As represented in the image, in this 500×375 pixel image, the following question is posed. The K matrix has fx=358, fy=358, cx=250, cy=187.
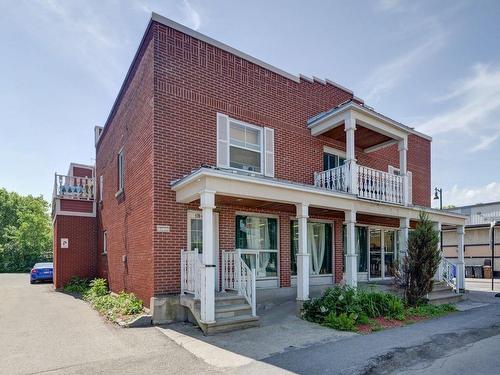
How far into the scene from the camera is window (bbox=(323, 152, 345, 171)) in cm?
1337

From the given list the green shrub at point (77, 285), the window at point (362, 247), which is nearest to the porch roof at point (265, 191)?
the window at point (362, 247)

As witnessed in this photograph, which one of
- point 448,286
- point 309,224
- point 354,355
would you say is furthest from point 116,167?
point 448,286

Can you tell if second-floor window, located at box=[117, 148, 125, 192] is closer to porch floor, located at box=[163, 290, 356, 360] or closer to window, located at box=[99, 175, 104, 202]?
window, located at box=[99, 175, 104, 202]

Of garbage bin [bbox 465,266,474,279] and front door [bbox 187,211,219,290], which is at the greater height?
front door [bbox 187,211,219,290]

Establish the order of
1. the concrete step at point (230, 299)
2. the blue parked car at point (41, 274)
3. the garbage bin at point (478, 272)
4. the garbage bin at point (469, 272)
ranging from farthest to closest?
the garbage bin at point (469, 272), the garbage bin at point (478, 272), the blue parked car at point (41, 274), the concrete step at point (230, 299)

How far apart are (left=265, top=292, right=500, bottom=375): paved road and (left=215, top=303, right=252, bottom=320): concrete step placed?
206 cm

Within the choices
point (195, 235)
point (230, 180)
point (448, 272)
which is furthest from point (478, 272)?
point (230, 180)

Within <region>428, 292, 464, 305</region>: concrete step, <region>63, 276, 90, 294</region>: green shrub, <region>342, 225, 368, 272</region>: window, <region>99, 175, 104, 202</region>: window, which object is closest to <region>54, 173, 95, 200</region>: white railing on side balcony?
<region>99, 175, 104, 202</region>: window

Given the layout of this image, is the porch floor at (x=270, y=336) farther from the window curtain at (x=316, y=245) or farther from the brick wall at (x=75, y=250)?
the brick wall at (x=75, y=250)

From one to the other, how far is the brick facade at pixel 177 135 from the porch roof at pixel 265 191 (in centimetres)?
101

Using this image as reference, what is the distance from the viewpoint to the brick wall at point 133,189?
9.60 meters

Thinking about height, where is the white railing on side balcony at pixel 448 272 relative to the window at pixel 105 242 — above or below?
below

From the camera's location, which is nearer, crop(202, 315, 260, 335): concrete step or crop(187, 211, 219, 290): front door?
crop(202, 315, 260, 335): concrete step

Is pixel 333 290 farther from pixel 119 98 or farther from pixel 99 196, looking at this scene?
pixel 99 196
